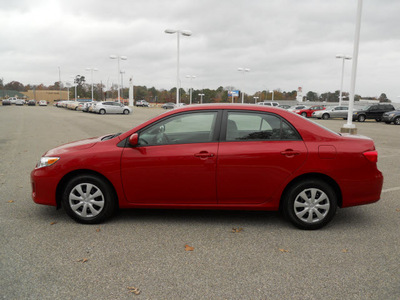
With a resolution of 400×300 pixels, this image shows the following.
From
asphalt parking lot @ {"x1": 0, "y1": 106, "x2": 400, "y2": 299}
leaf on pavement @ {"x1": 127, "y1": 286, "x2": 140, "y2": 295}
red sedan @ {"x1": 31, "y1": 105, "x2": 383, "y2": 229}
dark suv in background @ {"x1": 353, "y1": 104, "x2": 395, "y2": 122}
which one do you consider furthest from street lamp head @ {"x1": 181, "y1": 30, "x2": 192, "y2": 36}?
leaf on pavement @ {"x1": 127, "y1": 286, "x2": 140, "y2": 295}

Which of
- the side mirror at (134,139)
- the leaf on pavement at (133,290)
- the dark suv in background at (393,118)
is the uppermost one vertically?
the side mirror at (134,139)

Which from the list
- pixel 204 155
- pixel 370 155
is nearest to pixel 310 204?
pixel 370 155

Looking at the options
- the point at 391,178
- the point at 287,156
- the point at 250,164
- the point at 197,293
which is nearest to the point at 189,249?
the point at 197,293

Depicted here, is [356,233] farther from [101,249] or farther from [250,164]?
[101,249]

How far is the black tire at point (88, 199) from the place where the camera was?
4.41 meters

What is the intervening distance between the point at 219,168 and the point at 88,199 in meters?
1.76

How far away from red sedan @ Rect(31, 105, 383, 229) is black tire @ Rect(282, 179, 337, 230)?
0.04 feet

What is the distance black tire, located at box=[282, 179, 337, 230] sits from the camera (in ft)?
14.1

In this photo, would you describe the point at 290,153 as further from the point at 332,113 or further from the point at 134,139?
the point at 332,113

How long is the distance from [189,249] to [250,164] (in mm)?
1275

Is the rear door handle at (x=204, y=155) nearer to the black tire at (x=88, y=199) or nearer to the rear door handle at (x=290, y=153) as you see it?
the rear door handle at (x=290, y=153)

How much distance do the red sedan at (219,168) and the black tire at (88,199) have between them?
0.04 feet

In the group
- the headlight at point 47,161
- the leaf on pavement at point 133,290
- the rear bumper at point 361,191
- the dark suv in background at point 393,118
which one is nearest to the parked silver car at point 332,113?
the dark suv in background at point 393,118

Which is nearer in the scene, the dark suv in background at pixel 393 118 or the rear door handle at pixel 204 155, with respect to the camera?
the rear door handle at pixel 204 155
